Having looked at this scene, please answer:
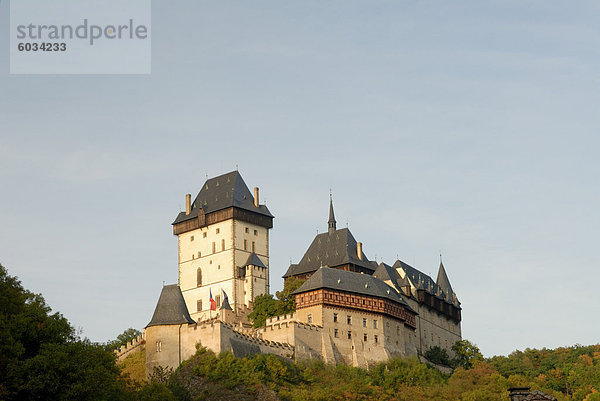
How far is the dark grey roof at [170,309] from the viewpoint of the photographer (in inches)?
3248

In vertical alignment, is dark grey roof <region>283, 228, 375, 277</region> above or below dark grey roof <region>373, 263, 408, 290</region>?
above

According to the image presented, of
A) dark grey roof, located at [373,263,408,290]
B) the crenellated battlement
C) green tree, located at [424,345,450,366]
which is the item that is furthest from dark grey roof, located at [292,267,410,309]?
the crenellated battlement

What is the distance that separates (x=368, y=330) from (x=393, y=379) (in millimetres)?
5947

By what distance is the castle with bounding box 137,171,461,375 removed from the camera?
8244cm

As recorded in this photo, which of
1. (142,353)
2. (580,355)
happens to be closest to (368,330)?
(142,353)

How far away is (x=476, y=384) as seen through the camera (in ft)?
293

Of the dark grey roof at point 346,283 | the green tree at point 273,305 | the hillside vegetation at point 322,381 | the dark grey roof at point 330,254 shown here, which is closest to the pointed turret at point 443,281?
the dark grey roof at point 330,254

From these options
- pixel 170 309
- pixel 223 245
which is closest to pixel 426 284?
pixel 223 245

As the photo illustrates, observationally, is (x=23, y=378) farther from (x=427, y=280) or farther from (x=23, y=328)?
(x=427, y=280)

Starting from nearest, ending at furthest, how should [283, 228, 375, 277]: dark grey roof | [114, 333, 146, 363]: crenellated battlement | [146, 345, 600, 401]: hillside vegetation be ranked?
1. [146, 345, 600, 401]: hillside vegetation
2. [114, 333, 146, 363]: crenellated battlement
3. [283, 228, 375, 277]: dark grey roof

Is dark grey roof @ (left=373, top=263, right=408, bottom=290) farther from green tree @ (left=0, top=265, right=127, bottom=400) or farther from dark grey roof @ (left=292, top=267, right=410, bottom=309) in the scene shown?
green tree @ (left=0, top=265, right=127, bottom=400)

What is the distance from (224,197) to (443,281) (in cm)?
2705

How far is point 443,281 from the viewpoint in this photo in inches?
4673

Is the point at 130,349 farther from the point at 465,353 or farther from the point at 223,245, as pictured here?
the point at 465,353
